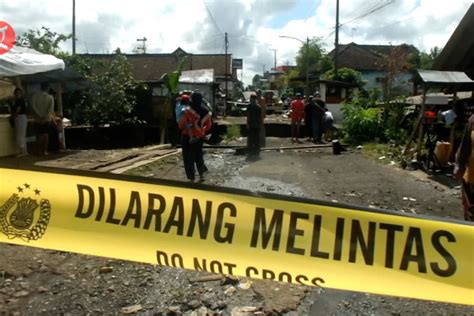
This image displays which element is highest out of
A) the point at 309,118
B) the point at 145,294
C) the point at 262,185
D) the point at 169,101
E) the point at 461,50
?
the point at 461,50

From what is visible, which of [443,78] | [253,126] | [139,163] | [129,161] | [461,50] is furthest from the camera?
[253,126]

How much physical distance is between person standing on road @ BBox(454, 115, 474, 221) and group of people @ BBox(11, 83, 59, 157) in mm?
9811

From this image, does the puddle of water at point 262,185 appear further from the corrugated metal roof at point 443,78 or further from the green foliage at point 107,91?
the green foliage at point 107,91

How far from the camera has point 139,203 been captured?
322 centimetres

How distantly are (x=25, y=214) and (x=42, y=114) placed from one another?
9.78 m


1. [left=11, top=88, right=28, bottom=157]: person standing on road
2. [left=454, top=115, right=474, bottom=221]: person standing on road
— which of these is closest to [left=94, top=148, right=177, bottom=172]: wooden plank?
[left=11, top=88, right=28, bottom=157]: person standing on road

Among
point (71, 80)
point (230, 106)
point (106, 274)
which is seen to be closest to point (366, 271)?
point (106, 274)

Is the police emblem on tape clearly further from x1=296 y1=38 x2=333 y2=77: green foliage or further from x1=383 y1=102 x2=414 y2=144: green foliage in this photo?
x1=296 y1=38 x2=333 y2=77: green foliage

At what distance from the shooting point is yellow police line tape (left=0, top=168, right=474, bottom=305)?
112 inches

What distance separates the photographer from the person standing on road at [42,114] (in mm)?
12469

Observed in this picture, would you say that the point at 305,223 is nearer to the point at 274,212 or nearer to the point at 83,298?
the point at 274,212

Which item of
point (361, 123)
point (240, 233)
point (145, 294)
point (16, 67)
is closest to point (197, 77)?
point (361, 123)

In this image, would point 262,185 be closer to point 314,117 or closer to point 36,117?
point 36,117

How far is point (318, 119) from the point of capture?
18.1 meters
